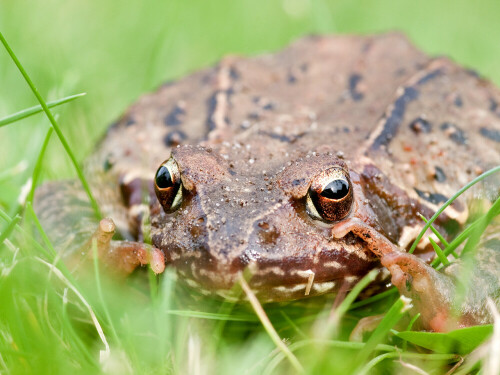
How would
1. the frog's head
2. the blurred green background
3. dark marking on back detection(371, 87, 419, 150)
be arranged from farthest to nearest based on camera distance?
the blurred green background
dark marking on back detection(371, 87, 419, 150)
the frog's head

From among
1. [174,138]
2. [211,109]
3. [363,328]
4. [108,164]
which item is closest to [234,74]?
[211,109]

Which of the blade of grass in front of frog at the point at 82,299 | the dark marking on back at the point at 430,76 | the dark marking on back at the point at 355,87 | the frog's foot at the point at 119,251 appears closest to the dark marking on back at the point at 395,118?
the dark marking on back at the point at 430,76

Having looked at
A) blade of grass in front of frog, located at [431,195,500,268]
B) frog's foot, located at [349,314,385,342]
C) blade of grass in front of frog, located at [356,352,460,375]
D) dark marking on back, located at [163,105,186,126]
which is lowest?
blade of grass in front of frog, located at [356,352,460,375]

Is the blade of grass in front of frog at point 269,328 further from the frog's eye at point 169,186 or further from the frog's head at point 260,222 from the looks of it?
the frog's eye at point 169,186

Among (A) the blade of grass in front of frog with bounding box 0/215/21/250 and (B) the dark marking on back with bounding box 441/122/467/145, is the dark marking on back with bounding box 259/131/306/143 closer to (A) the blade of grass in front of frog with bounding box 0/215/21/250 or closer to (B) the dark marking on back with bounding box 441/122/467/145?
(B) the dark marking on back with bounding box 441/122/467/145

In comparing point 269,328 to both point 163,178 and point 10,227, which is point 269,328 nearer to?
point 163,178

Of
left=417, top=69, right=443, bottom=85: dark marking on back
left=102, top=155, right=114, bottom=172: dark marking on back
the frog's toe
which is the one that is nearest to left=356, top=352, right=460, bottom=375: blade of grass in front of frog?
the frog's toe

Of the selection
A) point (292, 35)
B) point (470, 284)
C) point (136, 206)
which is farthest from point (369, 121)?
point (292, 35)
